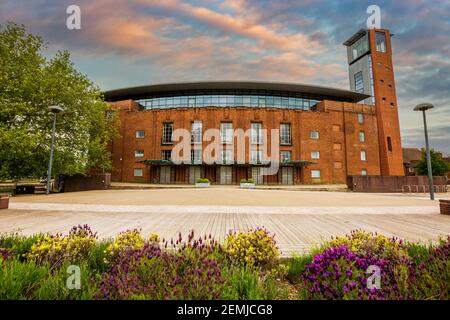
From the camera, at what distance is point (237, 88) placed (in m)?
46.9

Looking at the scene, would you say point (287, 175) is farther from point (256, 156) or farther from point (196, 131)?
point (196, 131)

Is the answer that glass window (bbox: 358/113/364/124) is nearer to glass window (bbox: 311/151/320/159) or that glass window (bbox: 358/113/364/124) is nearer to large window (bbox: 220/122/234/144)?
glass window (bbox: 311/151/320/159)

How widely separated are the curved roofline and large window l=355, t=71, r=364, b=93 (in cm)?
268

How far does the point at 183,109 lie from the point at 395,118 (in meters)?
42.2

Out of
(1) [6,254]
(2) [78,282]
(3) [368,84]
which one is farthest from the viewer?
(3) [368,84]

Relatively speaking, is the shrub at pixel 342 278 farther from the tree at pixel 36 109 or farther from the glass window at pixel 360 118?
the glass window at pixel 360 118

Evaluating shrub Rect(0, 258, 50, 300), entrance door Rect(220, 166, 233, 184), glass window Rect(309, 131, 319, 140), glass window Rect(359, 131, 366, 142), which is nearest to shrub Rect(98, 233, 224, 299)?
shrub Rect(0, 258, 50, 300)

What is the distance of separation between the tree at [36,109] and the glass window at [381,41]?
56.7 metres

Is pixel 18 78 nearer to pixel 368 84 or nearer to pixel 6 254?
pixel 6 254

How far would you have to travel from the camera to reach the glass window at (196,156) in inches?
1585

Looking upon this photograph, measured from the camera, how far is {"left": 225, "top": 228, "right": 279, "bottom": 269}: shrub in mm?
3623

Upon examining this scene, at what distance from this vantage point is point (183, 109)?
42.0m

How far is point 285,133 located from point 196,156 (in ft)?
55.1

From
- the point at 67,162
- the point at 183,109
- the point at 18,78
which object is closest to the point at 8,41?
the point at 18,78
